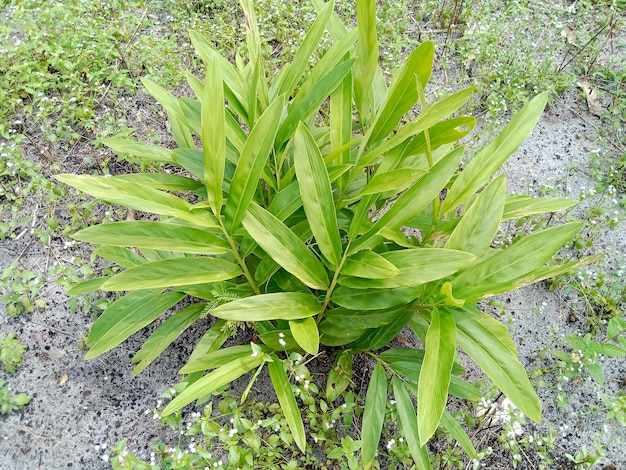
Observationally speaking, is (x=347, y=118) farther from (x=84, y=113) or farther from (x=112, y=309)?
(x=84, y=113)

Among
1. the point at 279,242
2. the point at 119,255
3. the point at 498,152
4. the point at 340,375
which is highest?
the point at 498,152

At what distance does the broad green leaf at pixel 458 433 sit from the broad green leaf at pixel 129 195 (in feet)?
3.17

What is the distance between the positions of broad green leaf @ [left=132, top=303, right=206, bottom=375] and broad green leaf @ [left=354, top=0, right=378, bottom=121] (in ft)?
2.88

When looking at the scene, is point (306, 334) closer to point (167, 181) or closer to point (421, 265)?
point (421, 265)

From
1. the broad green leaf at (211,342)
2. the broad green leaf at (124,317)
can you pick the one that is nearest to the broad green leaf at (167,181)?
the broad green leaf at (124,317)

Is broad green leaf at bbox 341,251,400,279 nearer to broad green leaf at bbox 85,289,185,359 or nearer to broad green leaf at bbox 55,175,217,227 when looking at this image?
broad green leaf at bbox 55,175,217,227

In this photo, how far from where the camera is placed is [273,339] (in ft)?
4.98

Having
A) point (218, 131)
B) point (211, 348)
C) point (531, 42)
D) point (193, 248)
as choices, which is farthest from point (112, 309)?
point (531, 42)

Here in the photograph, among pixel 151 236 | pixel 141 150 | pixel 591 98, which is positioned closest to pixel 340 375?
pixel 151 236

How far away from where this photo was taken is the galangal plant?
117cm

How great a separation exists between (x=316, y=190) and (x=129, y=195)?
1.50 ft

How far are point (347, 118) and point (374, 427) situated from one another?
0.96 metres

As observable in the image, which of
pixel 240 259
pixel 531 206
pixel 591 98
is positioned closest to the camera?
pixel 240 259

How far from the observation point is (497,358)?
1.16 m
